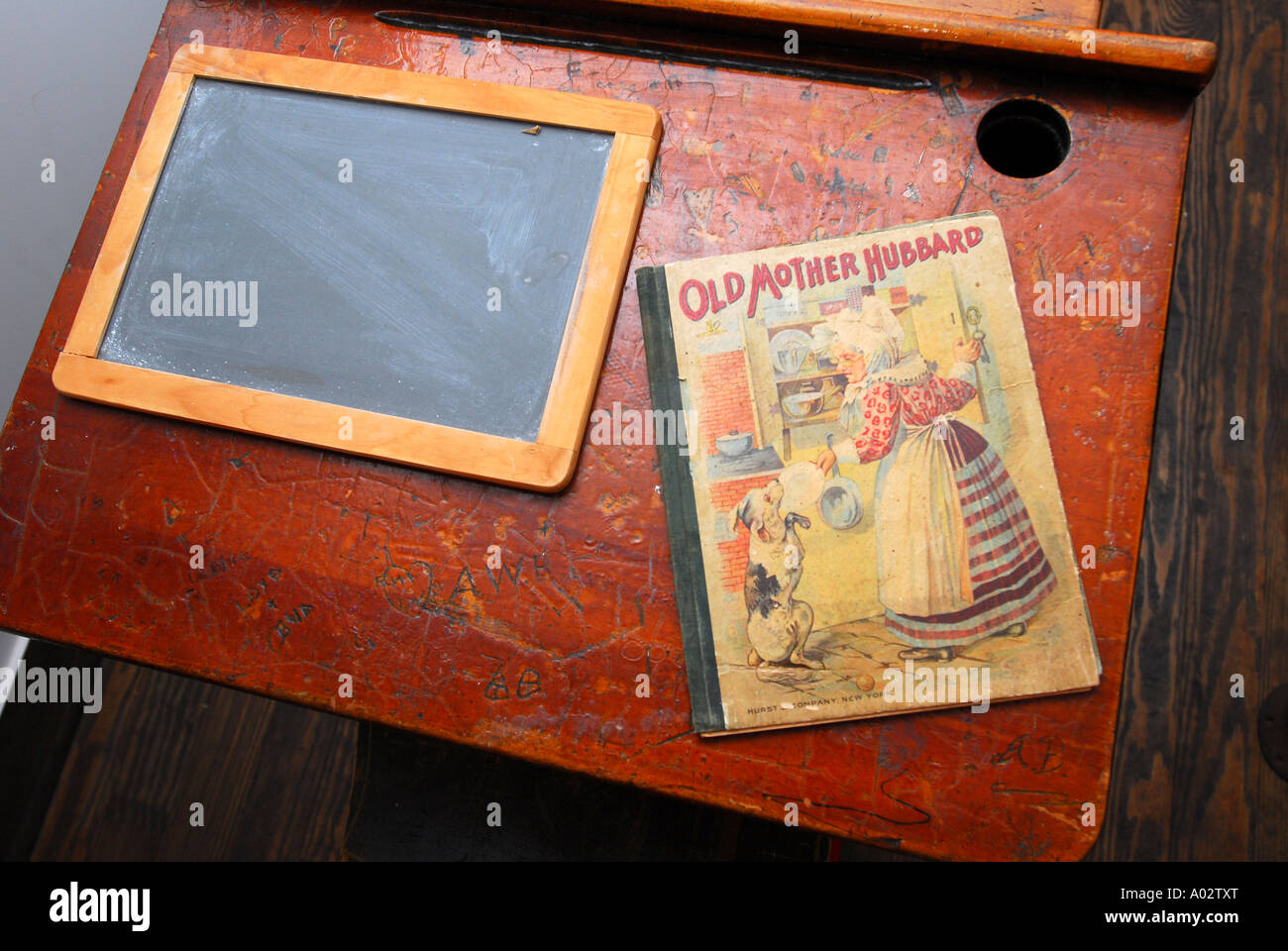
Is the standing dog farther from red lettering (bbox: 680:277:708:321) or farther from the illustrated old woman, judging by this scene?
red lettering (bbox: 680:277:708:321)

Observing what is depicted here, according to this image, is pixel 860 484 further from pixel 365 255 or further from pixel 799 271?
pixel 365 255

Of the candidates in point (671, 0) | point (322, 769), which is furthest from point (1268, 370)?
point (322, 769)

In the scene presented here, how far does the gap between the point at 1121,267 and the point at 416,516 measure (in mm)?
721

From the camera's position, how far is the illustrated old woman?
2.71 ft

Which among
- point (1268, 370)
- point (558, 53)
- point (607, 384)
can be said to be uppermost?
point (558, 53)

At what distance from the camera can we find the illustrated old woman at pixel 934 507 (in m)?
0.83

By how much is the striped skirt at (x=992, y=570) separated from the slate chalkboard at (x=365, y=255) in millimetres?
407

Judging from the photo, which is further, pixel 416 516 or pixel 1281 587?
pixel 1281 587

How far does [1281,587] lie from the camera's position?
156 cm

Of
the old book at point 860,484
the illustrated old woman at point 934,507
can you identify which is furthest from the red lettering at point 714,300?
the illustrated old woman at point 934,507

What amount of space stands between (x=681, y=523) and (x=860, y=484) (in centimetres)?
17

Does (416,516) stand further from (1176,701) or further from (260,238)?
(1176,701)
